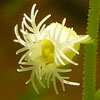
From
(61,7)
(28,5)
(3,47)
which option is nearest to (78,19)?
(61,7)

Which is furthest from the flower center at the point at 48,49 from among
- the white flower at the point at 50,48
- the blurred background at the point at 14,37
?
the blurred background at the point at 14,37

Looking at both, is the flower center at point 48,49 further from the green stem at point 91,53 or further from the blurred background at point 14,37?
the blurred background at point 14,37

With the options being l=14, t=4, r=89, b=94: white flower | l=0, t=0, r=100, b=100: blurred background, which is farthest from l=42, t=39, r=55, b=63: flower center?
l=0, t=0, r=100, b=100: blurred background

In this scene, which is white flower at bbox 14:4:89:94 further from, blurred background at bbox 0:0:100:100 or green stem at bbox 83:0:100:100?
blurred background at bbox 0:0:100:100

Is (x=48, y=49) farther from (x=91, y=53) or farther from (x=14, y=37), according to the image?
(x=14, y=37)

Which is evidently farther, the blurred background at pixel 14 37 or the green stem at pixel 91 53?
the blurred background at pixel 14 37
